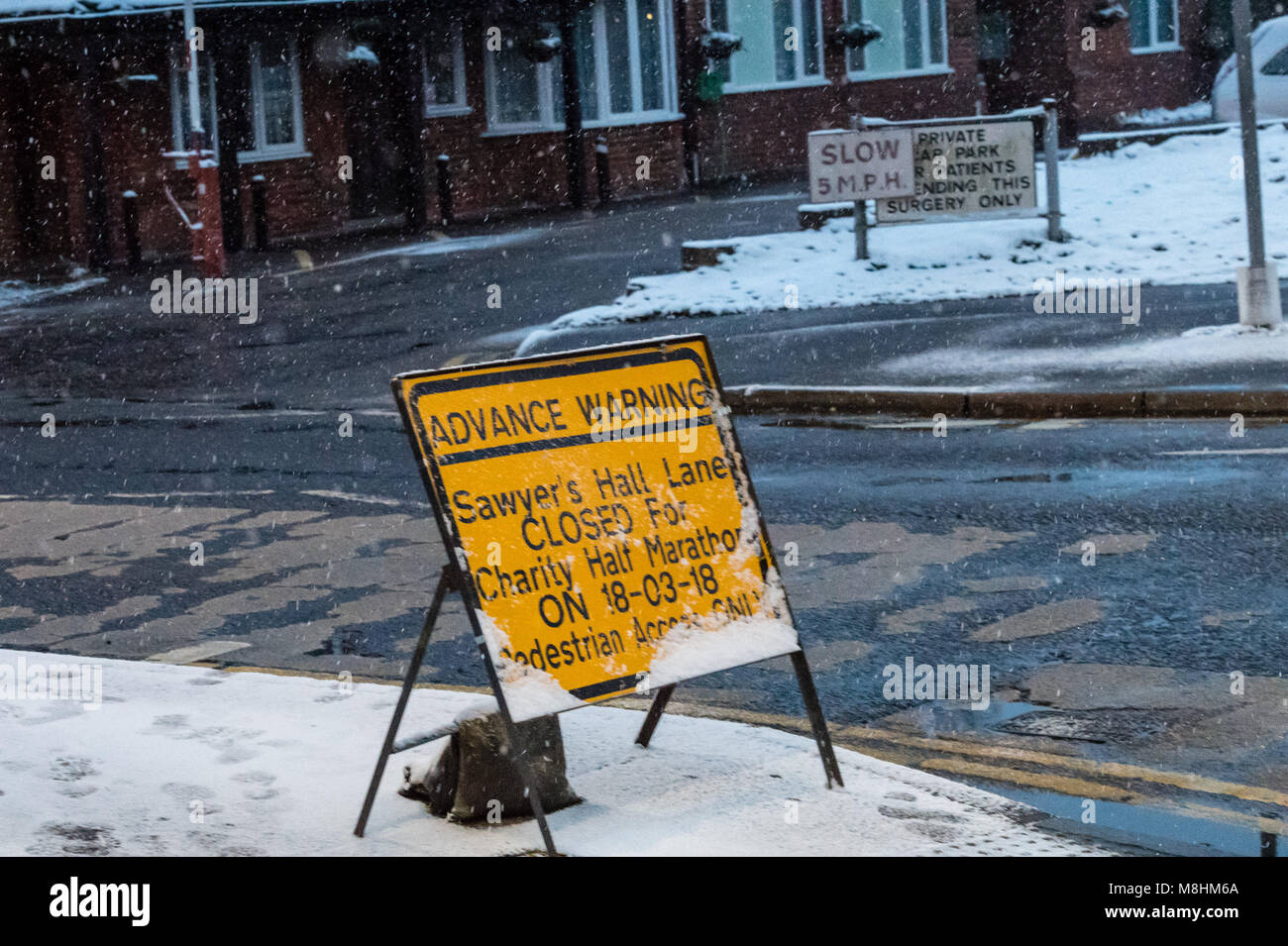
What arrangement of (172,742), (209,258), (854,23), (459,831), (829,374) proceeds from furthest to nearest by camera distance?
(854,23) → (209,258) → (829,374) → (172,742) → (459,831)

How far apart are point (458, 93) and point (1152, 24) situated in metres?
15.1

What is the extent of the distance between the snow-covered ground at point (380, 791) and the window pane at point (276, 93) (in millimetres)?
23125

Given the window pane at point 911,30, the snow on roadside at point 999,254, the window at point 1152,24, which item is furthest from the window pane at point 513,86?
the window at point 1152,24

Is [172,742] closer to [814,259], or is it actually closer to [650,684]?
[650,684]

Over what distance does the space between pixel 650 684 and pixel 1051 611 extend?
2.64 meters

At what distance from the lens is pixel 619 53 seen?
103 feet

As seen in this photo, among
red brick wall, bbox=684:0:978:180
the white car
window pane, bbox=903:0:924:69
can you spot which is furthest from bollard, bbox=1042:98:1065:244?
window pane, bbox=903:0:924:69

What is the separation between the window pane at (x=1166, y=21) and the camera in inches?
1476

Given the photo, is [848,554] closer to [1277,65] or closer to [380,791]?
[380,791]

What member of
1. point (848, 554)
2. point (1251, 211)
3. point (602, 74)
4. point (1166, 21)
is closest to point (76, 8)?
point (602, 74)

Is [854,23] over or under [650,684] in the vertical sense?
over

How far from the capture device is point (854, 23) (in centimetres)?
3253

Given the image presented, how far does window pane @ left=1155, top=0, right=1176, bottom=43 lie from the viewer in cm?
3750

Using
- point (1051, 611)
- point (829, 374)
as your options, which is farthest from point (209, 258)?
point (1051, 611)
